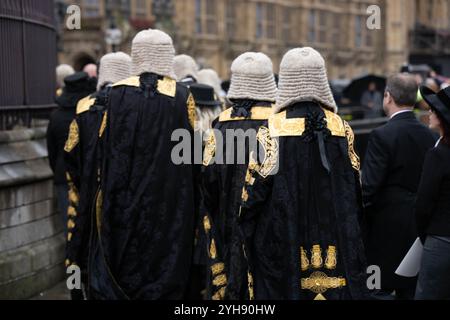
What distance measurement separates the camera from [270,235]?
15.3ft

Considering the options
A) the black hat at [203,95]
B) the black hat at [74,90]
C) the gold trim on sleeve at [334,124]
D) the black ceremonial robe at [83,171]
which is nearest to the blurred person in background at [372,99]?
the black hat at [203,95]

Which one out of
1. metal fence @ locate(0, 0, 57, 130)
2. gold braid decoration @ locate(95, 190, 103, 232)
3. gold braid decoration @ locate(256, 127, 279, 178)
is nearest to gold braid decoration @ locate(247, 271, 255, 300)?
gold braid decoration @ locate(256, 127, 279, 178)

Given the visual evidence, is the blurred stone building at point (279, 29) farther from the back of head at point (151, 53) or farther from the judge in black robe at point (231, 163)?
the judge in black robe at point (231, 163)

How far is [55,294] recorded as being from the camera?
25.6ft

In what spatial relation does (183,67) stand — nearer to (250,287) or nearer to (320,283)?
(250,287)

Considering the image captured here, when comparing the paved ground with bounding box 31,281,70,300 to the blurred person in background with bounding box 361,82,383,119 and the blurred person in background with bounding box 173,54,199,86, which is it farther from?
the blurred person in background with bounding box 361,82,383,119

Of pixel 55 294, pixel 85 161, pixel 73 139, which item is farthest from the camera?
pixel 55 294

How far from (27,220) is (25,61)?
1712 mm

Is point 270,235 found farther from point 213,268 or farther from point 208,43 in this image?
point 208,43

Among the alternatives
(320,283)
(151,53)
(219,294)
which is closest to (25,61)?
(151,53)

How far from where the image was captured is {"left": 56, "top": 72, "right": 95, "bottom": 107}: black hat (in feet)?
25.4

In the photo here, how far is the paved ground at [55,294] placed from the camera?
7.64 meters

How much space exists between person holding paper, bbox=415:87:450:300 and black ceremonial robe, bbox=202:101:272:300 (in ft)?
4.18
